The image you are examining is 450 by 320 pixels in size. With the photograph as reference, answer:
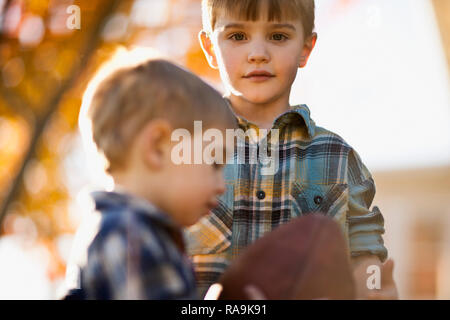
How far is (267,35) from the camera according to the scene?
5.75 ft

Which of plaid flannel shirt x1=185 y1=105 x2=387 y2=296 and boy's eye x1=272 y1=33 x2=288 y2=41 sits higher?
boy's eye x1=272 y1=33 x2=288 y2=41

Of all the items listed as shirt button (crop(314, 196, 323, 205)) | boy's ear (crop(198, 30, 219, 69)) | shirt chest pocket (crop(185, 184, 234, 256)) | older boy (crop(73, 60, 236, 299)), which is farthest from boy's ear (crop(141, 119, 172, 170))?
boy's ear (crop(198, 30, 219, 69))

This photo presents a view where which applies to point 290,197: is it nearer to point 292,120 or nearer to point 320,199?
point 320,199

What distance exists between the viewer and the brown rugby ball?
3.87ft

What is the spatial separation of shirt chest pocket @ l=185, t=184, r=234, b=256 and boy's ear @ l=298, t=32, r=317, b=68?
0.48 meters

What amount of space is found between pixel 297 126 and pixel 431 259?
8.63m

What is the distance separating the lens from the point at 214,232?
1689 mm

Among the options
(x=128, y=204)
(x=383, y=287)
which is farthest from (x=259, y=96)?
(x=128, y=204)

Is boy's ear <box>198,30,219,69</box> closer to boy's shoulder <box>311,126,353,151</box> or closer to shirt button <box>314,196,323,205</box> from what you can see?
boy's shoulder <box>311,126,353,151</box>

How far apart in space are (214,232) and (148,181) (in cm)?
57

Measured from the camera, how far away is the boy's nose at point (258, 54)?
1711mm

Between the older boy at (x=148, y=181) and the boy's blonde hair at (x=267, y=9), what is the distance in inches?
22.1

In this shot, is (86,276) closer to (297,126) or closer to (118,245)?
(118,245)
